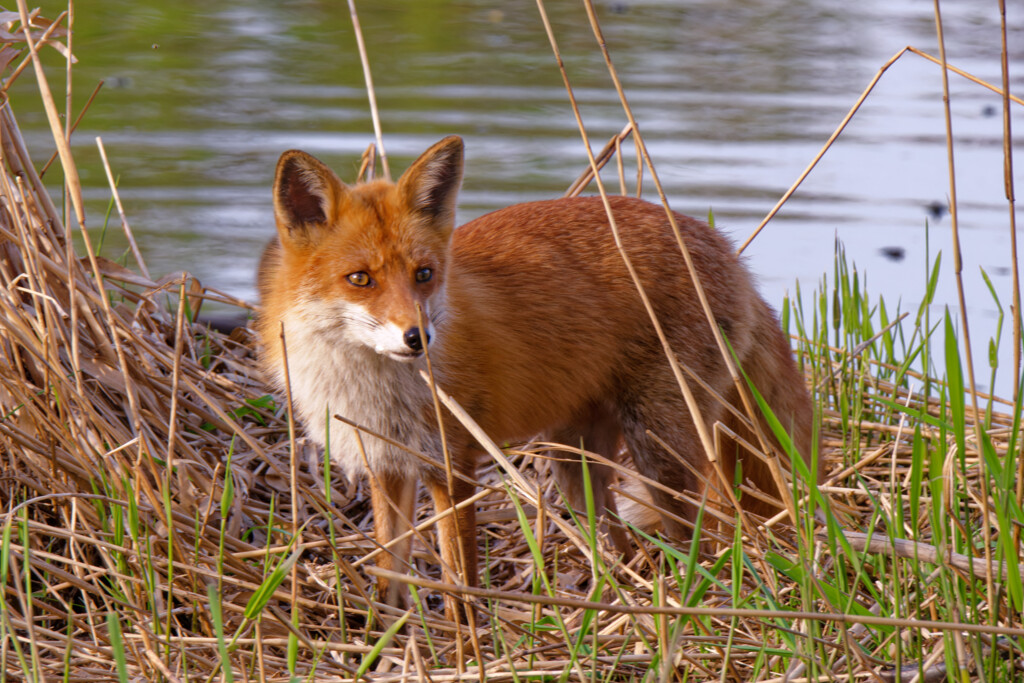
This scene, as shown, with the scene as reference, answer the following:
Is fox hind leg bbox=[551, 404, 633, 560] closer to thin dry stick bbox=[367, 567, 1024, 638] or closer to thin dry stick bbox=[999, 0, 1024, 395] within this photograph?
thin dry stick bbox=[999, 0, 1024, 395]

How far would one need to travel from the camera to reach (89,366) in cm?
350

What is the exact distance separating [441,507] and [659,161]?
6248mm

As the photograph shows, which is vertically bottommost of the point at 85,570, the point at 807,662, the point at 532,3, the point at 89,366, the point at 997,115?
the point at 85,570

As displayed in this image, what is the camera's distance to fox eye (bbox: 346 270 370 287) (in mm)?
3139

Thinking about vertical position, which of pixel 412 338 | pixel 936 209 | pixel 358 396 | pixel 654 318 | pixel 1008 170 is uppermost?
pixel 1008 170

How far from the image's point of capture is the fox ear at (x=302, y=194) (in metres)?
3.13

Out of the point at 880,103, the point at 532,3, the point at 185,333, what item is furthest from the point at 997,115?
the point at 185,333

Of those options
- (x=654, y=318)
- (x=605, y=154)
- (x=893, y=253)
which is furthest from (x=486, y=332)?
(x=893, y=253)

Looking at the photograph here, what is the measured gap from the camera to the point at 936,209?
7625 millimetres

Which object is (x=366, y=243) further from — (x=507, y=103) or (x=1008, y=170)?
(x=507, y=103)

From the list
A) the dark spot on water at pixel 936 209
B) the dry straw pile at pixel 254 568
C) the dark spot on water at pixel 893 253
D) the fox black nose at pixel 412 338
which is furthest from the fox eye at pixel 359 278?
Result: the dark spot on water at pixel 936 209

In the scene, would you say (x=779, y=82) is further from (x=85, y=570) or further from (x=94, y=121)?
(x=85, y=570)

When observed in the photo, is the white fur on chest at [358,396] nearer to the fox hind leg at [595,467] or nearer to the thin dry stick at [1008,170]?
the fox hind leg at [595,467]

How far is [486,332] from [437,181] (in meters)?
0.52
